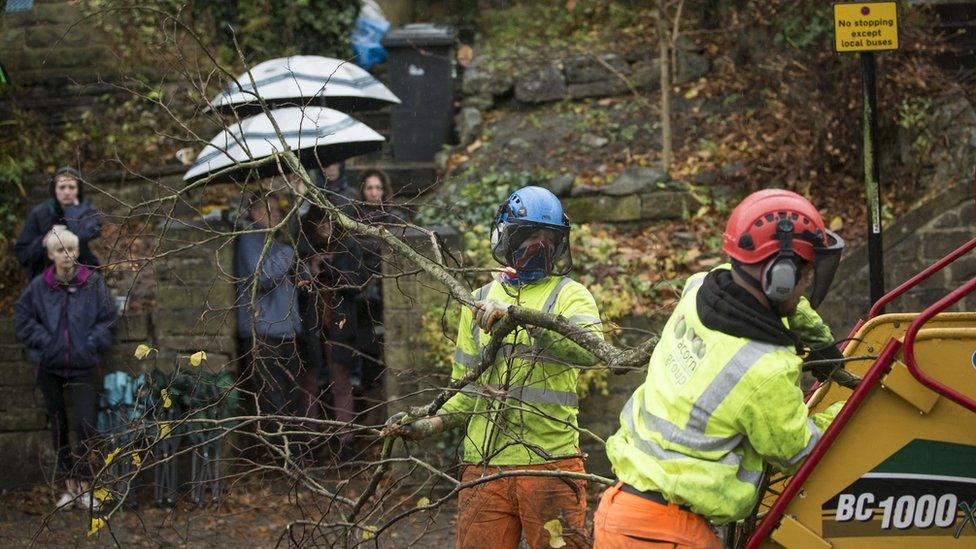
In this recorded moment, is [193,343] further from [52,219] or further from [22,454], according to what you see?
[22,454]

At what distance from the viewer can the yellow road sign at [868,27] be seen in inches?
263

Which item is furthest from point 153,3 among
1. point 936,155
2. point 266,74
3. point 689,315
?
point 689,315

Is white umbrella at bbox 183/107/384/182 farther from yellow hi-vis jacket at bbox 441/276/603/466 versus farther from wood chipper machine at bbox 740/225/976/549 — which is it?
wood chipper machine at bbox 740/225/976/549

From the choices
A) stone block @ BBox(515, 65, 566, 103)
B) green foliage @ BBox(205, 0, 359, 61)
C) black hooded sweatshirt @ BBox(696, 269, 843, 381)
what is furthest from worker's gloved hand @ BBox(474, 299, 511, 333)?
green foliage @ BBox(205, 0, 359, 61)

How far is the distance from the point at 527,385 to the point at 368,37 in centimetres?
894

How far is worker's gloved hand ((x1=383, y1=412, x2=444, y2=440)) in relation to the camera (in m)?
4.93

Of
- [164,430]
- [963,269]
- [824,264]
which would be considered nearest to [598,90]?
[963,269]

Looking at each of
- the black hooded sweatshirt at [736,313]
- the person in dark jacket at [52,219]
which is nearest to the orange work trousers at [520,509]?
the black hooded sweatshirt at [736,313]

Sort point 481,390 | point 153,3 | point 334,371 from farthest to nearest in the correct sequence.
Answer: point 153,3 < point 334,371 < point 481,390

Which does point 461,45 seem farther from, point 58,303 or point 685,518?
point 685,518

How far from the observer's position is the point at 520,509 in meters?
5.21

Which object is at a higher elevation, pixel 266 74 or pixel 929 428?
pixel 266 74

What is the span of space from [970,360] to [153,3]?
11255 mm

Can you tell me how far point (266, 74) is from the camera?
29.1 ft
